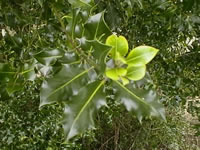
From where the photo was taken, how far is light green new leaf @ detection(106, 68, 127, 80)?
0.55 metres

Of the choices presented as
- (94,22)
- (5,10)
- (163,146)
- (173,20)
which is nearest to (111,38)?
(94,22)

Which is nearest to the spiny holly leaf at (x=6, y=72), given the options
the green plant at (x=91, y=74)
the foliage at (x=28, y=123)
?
the green plant at (x=91, y=74)

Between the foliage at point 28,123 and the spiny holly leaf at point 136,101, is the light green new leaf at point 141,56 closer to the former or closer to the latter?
the spiny holly leaf at point 136,101

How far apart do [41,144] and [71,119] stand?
1.48 metres

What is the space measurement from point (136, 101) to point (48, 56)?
20cm

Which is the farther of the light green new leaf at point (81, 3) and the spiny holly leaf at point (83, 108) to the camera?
the light green new leaf at point (81, 3)

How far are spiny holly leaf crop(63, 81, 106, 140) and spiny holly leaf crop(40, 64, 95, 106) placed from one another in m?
0.02

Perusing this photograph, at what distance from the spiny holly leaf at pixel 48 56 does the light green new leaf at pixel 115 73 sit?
0.15 meters

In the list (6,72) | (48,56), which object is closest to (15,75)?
(6,72)

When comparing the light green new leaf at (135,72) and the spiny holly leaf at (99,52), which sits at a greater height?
the spiny holly leaf at (99,52)

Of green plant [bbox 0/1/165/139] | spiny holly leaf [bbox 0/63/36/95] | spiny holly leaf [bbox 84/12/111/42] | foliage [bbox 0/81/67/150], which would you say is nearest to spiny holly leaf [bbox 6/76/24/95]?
spiny holly leaf [bbox 0/63/36/95]

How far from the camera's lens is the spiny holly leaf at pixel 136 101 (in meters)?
0.62

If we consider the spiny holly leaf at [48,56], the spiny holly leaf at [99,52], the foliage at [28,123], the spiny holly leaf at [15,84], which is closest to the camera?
the spiny holly leaf at [99,52]

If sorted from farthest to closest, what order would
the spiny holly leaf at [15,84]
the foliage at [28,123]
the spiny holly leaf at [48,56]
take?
1. the foliage at [28,123]
2. the spiny holly leaf at [15,84]
3. the spiny holly leaf at [48,56]
